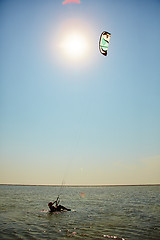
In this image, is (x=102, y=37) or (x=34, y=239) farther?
(x=102, y=37)

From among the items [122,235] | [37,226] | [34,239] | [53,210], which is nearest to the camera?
[34,239]

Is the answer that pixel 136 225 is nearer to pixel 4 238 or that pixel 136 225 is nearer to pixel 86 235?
pixel 86 235

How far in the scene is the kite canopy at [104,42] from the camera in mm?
15032

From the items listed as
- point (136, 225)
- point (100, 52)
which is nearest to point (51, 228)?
point (136, 225)

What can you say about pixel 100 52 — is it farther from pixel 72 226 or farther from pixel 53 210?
pixel 53 210

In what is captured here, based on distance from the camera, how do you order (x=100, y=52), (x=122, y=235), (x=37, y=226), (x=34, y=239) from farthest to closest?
(x=37, y=226), (x=100, y=52), (x=122, y=235), (x=34, y=239)

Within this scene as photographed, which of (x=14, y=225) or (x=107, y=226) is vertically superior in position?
(x=107, y=226)

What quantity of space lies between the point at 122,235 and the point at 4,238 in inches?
337

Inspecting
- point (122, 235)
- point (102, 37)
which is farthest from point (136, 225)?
point (102, 37)

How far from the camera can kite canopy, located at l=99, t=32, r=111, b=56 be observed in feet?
49.3

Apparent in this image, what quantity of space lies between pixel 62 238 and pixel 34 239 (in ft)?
6.44

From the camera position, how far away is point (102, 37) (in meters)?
15.0

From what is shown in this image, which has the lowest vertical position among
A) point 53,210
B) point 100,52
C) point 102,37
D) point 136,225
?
point 53,210

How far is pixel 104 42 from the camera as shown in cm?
1529
